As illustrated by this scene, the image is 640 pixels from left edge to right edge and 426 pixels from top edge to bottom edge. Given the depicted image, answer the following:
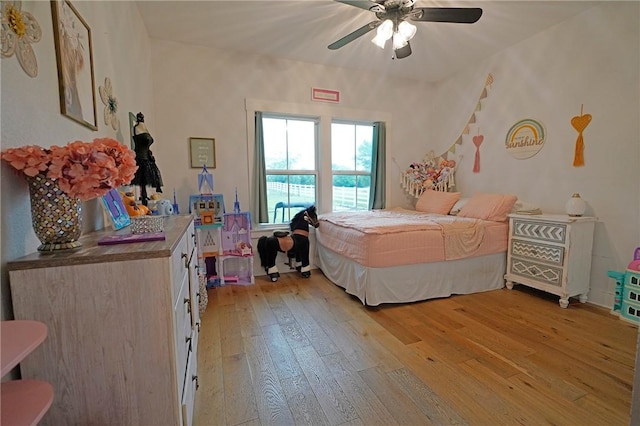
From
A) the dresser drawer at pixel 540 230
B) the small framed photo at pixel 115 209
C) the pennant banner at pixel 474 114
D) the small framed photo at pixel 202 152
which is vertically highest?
the pennant banner at pixel 474 114

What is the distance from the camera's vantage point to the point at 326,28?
111 inches

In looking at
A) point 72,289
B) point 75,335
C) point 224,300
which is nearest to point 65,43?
point 72,289

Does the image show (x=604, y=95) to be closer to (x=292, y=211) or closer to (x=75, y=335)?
(x=292, y=211)

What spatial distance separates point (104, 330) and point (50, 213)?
0.39m

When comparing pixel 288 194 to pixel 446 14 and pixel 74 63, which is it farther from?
pixel 74 63

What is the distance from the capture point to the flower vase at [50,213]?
860 mm

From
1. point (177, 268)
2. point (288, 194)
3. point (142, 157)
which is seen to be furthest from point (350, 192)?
point (177, 268)

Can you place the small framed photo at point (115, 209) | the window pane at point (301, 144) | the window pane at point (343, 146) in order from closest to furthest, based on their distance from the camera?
1. the small framed photo at point (115, 209)
2. the window pane at point (301, 144)
3. the window pane at point (343, 146)

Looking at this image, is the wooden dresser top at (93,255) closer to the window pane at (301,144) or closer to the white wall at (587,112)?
the window pane at (301,144)

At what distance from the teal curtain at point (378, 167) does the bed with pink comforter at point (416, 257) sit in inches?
48.1

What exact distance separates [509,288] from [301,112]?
3.13m

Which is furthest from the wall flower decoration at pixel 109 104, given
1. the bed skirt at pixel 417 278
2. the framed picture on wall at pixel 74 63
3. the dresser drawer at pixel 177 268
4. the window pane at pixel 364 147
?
the window pane at pixel 364 147

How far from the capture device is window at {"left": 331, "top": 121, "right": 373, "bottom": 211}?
402 centimetres

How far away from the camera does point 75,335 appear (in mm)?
833
